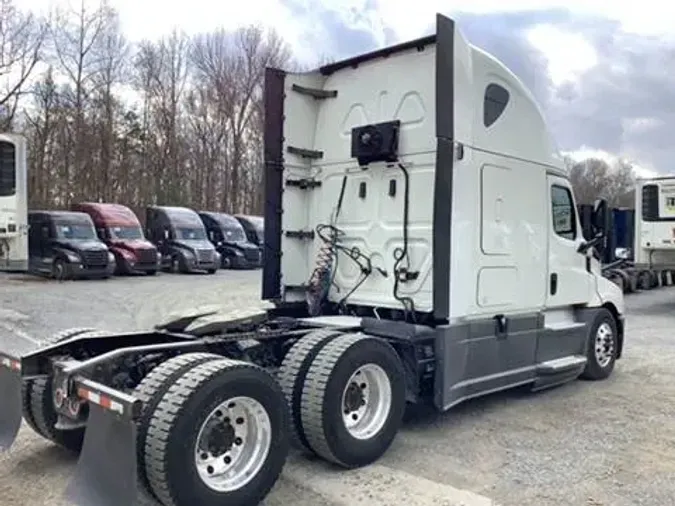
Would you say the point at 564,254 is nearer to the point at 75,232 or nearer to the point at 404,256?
the point at 404,256

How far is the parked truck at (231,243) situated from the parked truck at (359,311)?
62.9 feet

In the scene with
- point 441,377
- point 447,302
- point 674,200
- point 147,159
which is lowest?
point 441,377

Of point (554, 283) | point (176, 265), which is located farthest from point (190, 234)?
point (554, 283)

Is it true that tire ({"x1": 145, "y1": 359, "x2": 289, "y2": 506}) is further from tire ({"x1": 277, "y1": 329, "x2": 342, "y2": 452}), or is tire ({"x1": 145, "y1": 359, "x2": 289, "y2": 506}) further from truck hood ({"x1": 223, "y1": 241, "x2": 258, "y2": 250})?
truck hood ({"x1": 223, "y1": 241, "x2": 258, "y2": 250})

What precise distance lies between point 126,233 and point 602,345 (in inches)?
699

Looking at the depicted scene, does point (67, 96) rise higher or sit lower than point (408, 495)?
higher

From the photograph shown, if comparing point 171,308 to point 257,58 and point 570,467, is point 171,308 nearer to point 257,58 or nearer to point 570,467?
point 570,467

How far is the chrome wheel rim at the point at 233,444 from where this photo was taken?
3916mm

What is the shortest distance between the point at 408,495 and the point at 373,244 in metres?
2.66

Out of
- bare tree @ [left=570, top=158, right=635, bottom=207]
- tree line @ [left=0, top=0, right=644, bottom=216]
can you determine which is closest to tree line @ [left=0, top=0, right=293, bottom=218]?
tree line @ [left=0, top=0, right=644, bottom=216]

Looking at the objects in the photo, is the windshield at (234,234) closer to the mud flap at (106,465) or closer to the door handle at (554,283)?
the door handle at (554,283)

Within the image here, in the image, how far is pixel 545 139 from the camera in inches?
268

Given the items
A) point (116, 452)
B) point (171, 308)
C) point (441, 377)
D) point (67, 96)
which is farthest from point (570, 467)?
point (67, 96)

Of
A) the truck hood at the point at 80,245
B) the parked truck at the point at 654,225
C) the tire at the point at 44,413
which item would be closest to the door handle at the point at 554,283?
the tire at the point at 44,413
